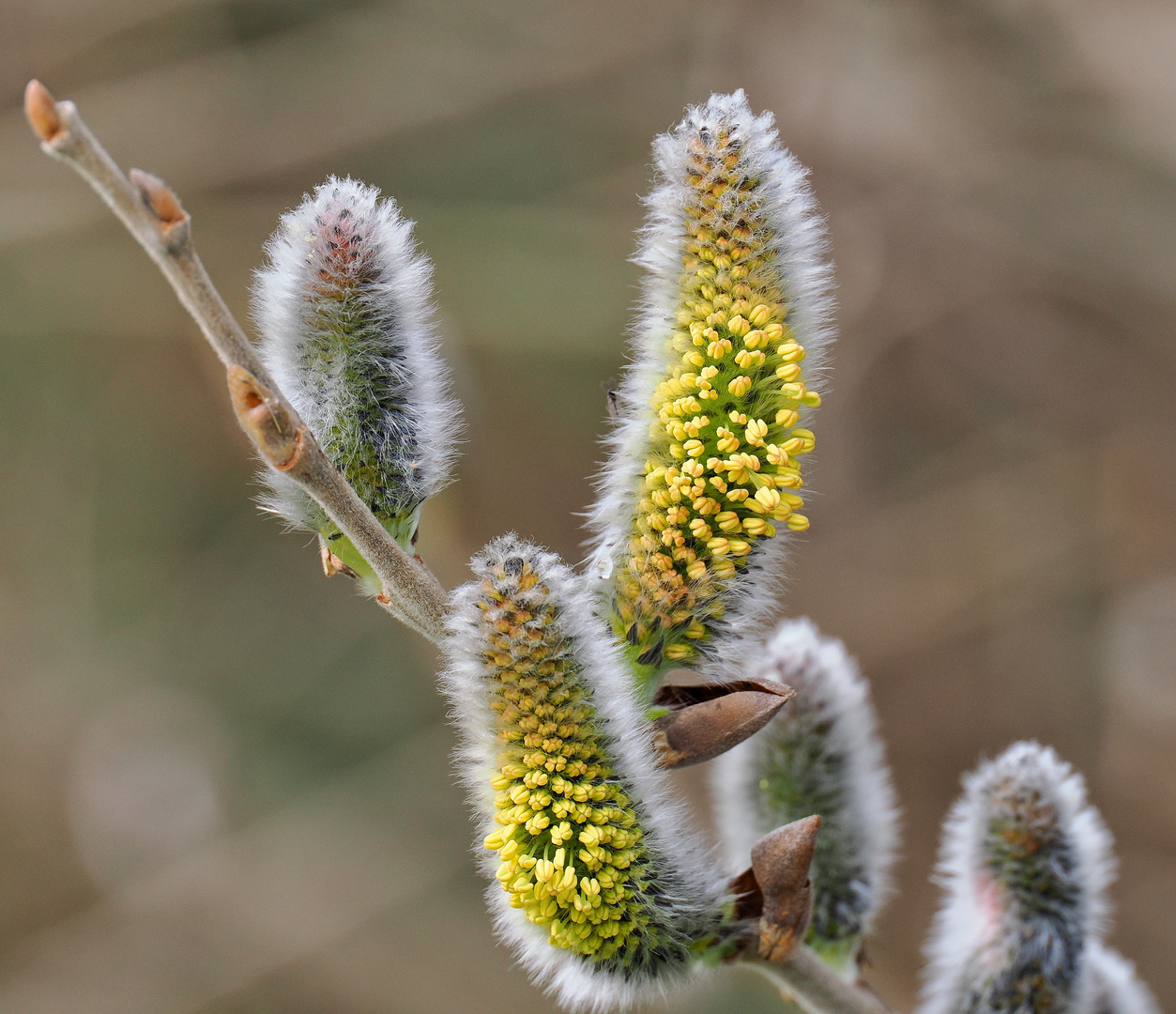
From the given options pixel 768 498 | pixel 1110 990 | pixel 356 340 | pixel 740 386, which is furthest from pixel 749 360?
pixel 1110 990

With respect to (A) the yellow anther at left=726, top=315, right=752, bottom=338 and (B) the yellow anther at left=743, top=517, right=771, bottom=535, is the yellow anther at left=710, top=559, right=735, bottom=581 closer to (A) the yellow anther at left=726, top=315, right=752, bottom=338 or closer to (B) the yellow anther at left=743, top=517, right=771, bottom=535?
(B) the yellow anther at left=743, top=517, right=771, bottom=535

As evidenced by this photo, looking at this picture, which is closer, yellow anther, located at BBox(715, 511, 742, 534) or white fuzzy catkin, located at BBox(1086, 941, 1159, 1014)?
yellow anther, located at BBox(715, 511, 742, 534)

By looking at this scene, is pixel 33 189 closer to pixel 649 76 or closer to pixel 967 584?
pixel 649 76

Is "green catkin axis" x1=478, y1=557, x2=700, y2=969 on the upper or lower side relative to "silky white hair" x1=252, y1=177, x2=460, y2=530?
lower

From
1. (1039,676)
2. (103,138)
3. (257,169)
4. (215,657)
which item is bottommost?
(1039,676)

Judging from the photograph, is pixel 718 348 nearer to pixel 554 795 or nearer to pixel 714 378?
pixel 714 378

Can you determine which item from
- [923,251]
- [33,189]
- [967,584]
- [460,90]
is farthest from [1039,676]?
[33,189]

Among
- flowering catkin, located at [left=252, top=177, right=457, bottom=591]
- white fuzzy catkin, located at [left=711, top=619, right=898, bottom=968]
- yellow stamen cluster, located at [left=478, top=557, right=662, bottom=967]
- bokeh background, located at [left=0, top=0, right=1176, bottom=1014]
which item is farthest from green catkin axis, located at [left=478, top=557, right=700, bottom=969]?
bokeh background, located at [left=0, top=0, right=1176, bottom=1014]
